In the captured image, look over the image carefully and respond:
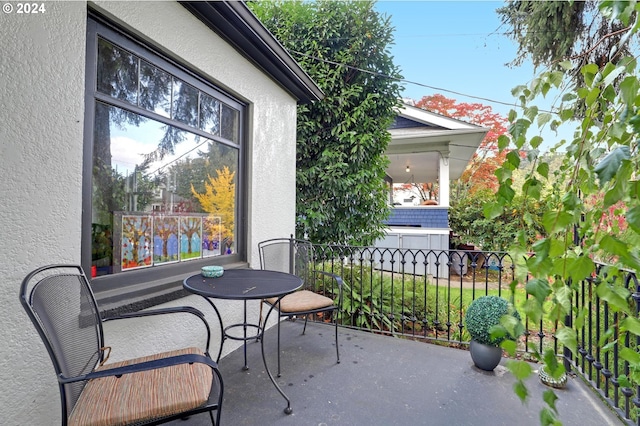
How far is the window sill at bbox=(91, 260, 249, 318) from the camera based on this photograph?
1.68 meters

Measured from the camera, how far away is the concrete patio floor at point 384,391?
1.82 m

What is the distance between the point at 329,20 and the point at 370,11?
0.66 m

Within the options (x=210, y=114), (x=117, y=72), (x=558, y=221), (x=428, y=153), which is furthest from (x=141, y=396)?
(x=428, y=153)

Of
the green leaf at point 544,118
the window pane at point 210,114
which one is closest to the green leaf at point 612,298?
the green leaf at point 544,118

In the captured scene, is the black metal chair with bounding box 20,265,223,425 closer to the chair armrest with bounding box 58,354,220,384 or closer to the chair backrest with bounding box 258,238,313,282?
the chair armrest with bounding box 58,354,220,384

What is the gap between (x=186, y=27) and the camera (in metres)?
2.23

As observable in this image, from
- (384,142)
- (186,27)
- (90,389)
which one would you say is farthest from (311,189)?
(90,389)

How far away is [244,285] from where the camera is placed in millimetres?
1985

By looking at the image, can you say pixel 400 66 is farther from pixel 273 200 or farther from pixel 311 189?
pixel 273 200

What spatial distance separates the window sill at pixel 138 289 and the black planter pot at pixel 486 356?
2.36m

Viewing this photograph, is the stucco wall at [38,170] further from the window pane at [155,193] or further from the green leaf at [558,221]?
the green leaf at [558,221]

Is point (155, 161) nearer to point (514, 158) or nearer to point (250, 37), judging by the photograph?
point (250, 37)

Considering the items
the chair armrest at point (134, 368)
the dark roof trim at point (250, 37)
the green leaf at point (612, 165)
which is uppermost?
the dark roof trim at point (250, 37)

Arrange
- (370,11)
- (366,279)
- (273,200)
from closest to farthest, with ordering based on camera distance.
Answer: (273,200) → (366,279) → (370,11)
